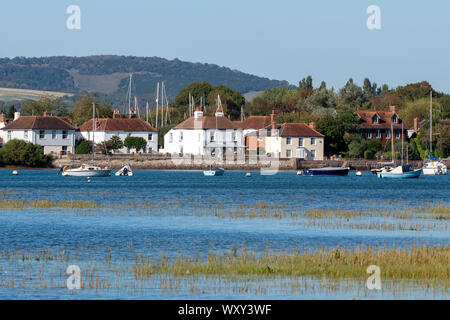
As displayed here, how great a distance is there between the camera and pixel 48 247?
38.4 meters

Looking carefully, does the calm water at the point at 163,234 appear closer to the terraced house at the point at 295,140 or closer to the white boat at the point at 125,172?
the white boat at the point at 125,172

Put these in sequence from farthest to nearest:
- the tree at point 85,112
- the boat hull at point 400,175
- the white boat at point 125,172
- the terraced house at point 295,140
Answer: the tree at point 85,112 < the terraced house at point 295,140 < the white boat at point 125,172 < the boat hull at point 400,175

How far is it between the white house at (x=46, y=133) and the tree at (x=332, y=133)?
146 feet

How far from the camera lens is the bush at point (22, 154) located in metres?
147

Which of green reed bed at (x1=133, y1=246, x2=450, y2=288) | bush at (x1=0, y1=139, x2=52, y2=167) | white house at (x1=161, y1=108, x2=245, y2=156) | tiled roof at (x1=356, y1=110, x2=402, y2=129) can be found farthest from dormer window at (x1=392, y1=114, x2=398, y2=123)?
green reed bed at (x1=133, y1=246, x2=450, y2=288)

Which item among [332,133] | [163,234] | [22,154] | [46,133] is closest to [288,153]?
[332,133]

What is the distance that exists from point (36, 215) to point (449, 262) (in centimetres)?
2985

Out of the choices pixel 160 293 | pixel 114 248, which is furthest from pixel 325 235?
pixel 160 293

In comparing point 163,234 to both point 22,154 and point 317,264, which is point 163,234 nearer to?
point 317,264

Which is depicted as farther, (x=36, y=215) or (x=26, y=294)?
(x=36, y=215)

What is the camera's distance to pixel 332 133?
528ft

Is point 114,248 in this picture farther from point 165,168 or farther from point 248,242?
point 165,168

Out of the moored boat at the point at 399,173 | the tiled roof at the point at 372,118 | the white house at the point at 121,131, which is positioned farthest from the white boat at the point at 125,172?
the tiled roof at the point at 372,118
